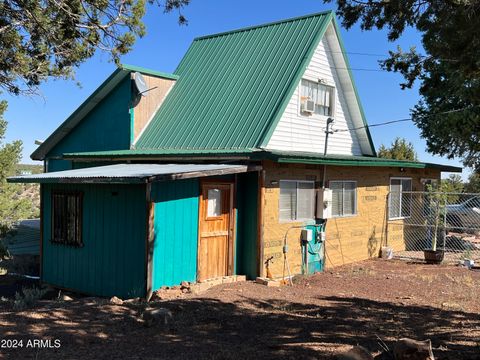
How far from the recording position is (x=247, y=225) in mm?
11617

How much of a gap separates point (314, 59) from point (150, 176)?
25.7 ft

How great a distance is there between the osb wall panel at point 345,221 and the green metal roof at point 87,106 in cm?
600

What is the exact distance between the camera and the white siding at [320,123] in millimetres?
13648

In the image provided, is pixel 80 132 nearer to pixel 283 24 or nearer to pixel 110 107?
pixel 110 107

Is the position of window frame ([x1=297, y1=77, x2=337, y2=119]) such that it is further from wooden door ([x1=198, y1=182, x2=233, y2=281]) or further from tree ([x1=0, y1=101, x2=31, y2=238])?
tree ([x1=0, y1=101, x2=31, y2=238])

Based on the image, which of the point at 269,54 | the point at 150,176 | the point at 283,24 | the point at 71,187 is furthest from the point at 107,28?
the point at 283,24

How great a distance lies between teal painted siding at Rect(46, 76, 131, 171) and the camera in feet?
50.6

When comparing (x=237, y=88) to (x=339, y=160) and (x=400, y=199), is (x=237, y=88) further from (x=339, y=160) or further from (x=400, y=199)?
(x=400, y=199)

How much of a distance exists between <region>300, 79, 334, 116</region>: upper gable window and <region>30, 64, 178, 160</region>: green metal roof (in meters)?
4.65

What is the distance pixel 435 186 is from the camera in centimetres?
1833

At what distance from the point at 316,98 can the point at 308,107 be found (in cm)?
78

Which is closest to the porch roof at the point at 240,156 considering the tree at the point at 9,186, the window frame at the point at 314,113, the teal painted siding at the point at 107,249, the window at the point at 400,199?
the window at the point at 400,199

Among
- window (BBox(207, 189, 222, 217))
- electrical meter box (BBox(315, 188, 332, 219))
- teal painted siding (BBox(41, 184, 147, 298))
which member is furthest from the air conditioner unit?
teal painted siding (BBox(41, 184, 147, 298))

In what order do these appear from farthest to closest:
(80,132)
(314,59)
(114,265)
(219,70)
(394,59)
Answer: (80,132) → (219,70) → (314,59) → (114,265) → (394,59)
